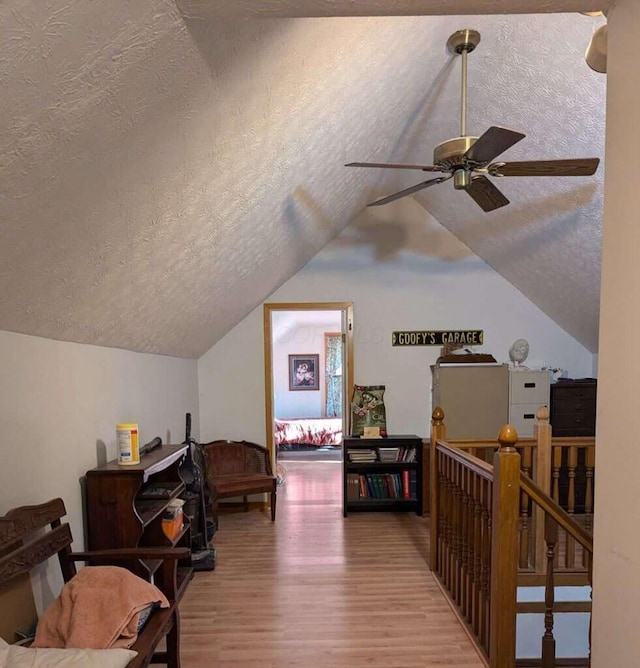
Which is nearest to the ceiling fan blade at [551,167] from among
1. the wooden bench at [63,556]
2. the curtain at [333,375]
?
the wooden bench at [63,556]

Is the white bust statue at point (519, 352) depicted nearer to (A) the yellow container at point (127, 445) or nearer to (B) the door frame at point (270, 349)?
(B) the door frame at point (270, 349)

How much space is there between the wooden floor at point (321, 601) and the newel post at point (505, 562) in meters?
0.25

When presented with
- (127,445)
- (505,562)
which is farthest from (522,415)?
(127,445)

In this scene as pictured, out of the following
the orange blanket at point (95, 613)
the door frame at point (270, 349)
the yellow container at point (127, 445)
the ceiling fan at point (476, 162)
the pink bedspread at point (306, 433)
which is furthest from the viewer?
the pink bedspread at point (306, 433)

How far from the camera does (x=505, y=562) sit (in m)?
2.11

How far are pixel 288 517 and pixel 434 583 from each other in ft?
5.55

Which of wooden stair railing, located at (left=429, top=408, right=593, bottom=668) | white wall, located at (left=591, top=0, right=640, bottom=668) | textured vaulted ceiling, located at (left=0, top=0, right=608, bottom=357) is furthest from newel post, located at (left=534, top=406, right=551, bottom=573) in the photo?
white wall, located at (left=591, top=0, right=640, bottom=668)

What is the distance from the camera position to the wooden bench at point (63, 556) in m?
1.54

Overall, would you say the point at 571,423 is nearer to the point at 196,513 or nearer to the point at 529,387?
the point at 529,387

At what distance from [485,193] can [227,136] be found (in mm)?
1726

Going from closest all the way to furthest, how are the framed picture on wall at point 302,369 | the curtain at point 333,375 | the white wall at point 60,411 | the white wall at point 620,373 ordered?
1. the white wall at point 620,373
2. the white wall at point 60,411
3. the curtain at point 333,375
4. the framed picture on wall at point 302,369

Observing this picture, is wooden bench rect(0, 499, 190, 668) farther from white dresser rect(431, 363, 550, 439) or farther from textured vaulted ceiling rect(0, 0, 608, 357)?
white dresser rect(431, 363, 550, 439)

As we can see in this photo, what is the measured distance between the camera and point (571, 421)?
4441mm

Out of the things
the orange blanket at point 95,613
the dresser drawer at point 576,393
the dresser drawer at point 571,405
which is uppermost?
the dresser drawer at point 576,393
